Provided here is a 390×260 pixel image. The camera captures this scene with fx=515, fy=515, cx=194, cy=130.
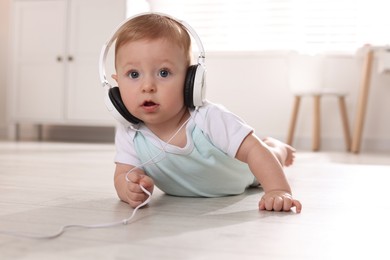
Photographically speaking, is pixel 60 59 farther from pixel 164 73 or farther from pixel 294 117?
pixel 164 73

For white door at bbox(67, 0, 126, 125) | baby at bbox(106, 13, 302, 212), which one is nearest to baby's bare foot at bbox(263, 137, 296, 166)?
baby at bbox(106, 13, 302, 212)

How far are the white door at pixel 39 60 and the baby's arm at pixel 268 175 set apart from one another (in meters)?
3.02

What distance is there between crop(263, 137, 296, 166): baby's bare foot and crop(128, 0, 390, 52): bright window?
243cm

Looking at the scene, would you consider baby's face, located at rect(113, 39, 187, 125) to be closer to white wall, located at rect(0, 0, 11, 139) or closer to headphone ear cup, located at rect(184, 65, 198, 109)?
headphone ear cup, located at rect(184, 65, 198, 109)

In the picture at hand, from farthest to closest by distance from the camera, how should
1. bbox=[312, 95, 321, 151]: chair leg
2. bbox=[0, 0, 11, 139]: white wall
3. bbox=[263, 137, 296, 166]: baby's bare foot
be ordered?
bbox=[0, 0, 11, 139]: white wall → bbox=[312, 95, 321, 151]: chair leg → bbox=[263, 137, 296, 166]: baby's bare foot

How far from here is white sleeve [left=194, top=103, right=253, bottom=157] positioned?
3.22 feet

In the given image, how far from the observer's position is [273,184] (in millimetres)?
940

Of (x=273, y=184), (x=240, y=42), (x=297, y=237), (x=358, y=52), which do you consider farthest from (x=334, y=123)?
(x=297, y=237)

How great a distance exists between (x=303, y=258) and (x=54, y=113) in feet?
11.2

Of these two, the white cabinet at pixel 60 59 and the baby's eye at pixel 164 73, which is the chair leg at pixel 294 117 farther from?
the baby's eye at pixel 164 73

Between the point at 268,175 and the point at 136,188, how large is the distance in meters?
0.24

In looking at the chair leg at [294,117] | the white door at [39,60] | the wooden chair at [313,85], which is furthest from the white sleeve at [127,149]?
the white door at [39,60]

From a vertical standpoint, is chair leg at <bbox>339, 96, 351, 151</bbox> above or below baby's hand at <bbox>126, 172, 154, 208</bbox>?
below

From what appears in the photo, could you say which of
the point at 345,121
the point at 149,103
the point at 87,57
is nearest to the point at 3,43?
the point at 87,57
